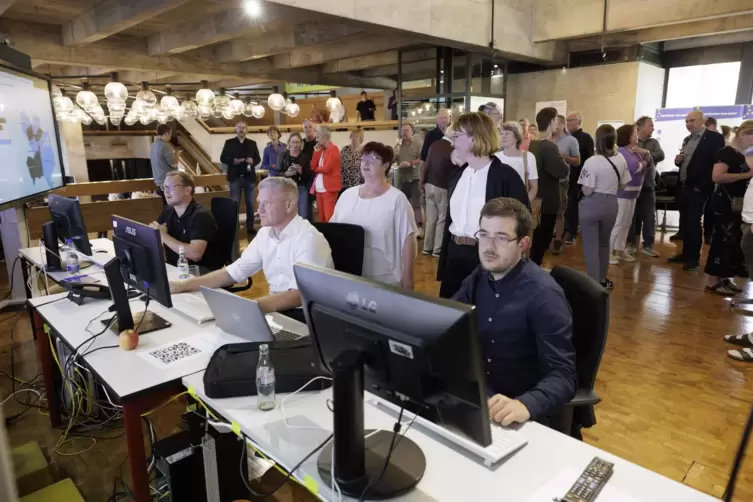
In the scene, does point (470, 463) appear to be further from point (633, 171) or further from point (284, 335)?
point (633, 171)

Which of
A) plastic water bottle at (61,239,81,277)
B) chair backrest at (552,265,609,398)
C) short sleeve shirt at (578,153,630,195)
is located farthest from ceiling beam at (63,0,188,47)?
chair backrest at (552,265,609,398)

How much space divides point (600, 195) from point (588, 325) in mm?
2958

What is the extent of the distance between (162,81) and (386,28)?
6.04m

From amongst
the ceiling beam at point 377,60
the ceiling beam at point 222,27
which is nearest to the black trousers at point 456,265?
the ceiling beam at point 222,27

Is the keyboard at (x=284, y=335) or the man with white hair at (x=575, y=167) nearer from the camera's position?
the keyboard at (x=284, y=335)

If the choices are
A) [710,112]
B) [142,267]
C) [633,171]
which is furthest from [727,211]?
[142,267]

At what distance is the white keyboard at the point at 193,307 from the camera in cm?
225

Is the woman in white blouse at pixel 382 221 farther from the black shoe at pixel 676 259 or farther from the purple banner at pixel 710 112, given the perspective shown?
the purple banner at pixel 710 112

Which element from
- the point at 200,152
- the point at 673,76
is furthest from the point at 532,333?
the point at 200,152

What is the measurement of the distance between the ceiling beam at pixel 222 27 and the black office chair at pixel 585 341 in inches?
187

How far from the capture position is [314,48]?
7.79 m

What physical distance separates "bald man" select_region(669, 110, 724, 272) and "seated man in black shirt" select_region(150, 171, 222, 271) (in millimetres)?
4656

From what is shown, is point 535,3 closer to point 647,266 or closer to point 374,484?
point 647,266

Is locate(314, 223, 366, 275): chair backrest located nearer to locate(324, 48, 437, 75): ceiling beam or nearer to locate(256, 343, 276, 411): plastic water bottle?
locate(256, 343, 276, 411): plastic water bottle
